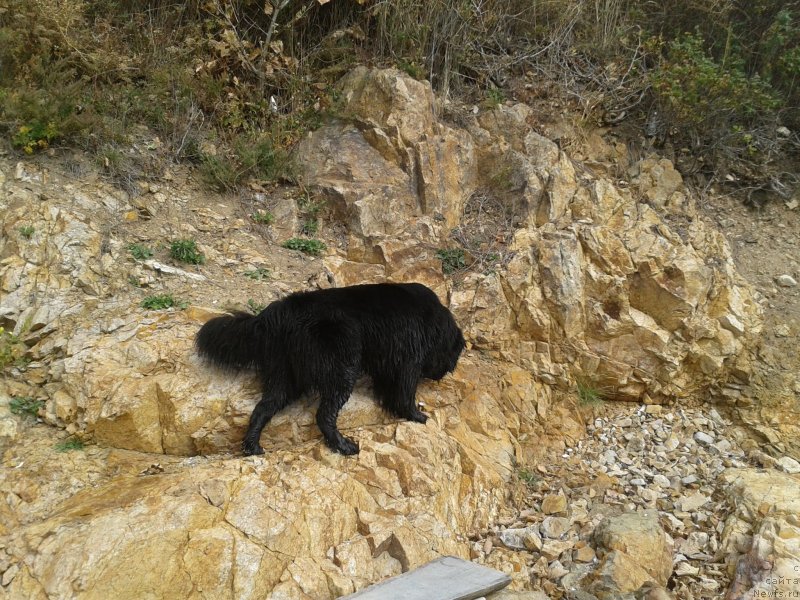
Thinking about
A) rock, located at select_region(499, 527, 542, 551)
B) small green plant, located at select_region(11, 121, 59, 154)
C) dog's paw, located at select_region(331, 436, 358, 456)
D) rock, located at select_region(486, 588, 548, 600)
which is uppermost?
small green plant, located at select_region(11, 121, 59, 154)

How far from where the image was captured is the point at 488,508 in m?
4.64

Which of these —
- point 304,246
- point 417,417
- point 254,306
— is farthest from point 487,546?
point 304,246

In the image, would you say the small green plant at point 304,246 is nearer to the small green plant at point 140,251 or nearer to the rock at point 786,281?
the small green plant at point 140,251

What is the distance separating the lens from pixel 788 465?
5.09 m

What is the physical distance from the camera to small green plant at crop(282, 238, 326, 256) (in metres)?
6.06

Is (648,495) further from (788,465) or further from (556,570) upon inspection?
(788,465)

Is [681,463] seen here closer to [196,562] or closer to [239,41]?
[196,562]

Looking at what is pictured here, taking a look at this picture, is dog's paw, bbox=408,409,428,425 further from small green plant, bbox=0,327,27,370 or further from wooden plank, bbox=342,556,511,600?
small green plant, bbox=0,327,27,370

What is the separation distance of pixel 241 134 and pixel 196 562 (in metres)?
4.83

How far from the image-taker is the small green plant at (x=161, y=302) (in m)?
4.83

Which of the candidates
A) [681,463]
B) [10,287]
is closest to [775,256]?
[681,463]

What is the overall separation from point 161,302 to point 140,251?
710mm

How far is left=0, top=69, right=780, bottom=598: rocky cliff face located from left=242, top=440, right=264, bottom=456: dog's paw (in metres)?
0.13

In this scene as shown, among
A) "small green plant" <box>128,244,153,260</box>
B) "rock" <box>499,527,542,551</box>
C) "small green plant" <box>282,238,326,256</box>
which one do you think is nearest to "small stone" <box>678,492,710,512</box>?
"rock" <box>499,527,542,551</box>
